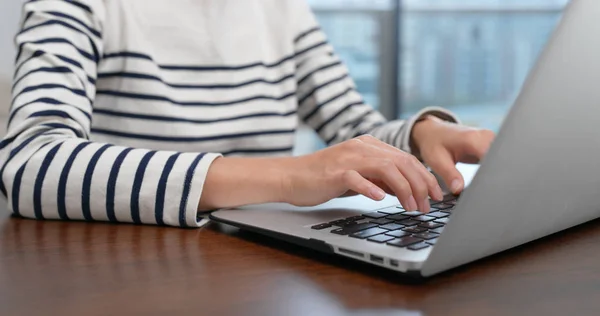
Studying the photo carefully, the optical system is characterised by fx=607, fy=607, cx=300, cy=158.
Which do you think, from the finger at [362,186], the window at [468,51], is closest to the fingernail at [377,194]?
the finger at [362,186]

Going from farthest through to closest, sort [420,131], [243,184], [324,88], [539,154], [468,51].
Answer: [468,51]
[324,88]
[420,131]
[243,184]
[539,154]

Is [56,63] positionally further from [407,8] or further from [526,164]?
[407,8]

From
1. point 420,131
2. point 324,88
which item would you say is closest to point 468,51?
point 324,88

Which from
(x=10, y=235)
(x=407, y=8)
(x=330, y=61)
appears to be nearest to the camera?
(x=10, y=235)

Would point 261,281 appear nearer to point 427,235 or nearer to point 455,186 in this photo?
point 427,235

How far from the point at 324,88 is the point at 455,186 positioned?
0.57 metres

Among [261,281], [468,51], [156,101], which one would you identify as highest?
[468,51]

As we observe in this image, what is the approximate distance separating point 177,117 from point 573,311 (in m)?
0.72

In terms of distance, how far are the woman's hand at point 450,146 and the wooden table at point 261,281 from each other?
205 mm

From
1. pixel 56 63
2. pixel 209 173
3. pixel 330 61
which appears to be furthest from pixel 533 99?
pixel 330 61

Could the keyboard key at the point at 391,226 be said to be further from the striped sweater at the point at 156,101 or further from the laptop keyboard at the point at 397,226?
the striped sweater at the point at 156,101

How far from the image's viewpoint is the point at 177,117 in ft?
3.18

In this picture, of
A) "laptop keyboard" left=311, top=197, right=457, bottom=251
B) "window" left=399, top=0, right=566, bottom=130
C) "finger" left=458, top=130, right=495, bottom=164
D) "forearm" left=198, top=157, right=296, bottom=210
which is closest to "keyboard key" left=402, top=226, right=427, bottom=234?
"laptop keyboard" left=311, top=197, right=457, bottom=251

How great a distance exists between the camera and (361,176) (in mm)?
554
